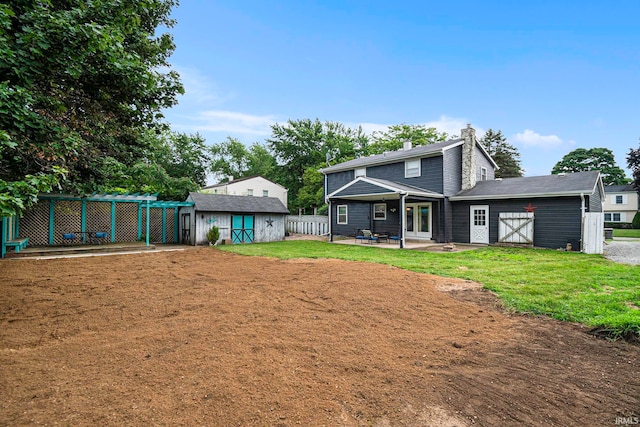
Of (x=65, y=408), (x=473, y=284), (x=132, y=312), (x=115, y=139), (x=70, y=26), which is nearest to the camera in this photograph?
(x=65, y=408)

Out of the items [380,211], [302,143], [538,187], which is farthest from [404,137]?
[538,187]

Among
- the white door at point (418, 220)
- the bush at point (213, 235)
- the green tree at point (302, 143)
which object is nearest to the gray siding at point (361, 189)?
the white door at point (418, 220)

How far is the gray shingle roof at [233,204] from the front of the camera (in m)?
16.6

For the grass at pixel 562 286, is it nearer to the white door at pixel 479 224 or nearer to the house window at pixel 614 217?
the white door at pixel 479 224

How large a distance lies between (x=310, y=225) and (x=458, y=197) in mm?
11599

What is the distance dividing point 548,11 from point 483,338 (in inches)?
530

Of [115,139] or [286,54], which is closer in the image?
[115,139]

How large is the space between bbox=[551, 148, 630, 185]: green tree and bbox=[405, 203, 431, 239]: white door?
49946mm

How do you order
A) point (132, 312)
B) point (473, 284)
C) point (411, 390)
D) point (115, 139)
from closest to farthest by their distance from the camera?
point (411, 390) → point (132, 312) → point (473, 284) → point (115, 139)

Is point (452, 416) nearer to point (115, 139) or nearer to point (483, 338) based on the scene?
point (483, 338)

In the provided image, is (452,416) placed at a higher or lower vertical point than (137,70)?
Result: lower

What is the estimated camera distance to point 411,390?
8.50 ft

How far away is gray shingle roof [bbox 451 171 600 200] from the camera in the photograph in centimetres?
1291

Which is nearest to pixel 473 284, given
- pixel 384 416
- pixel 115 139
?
pixel 384 416
